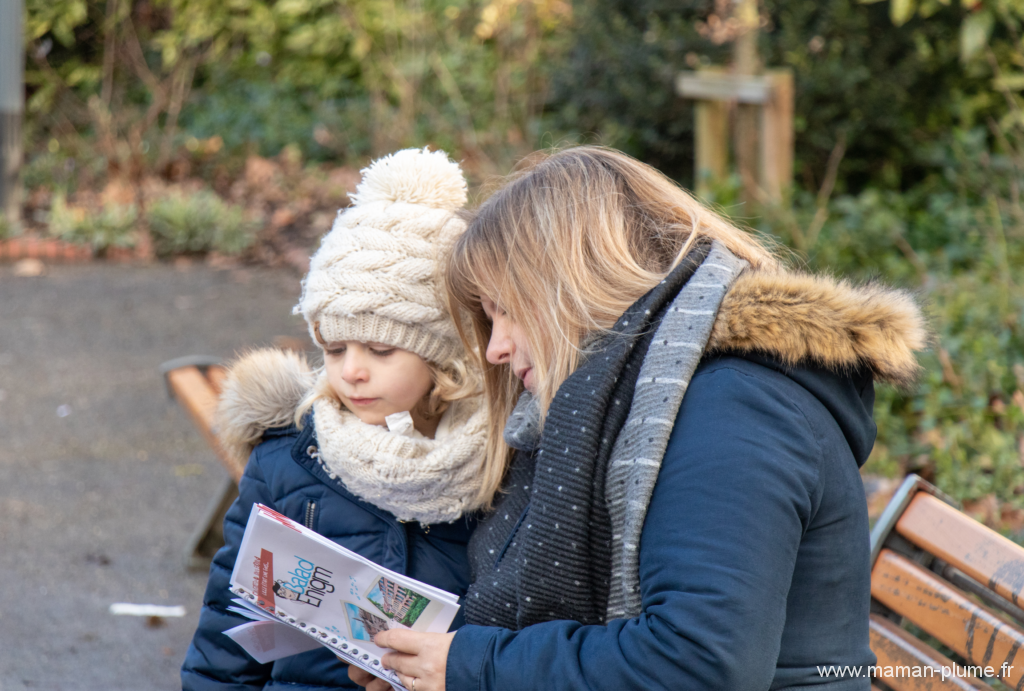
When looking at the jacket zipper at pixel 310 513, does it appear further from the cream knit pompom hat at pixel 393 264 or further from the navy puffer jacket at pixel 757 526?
the navy puffer jacket at pixel 757 526

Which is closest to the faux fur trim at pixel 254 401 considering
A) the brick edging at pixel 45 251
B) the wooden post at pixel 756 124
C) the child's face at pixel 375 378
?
the child's face at pixel 375 378

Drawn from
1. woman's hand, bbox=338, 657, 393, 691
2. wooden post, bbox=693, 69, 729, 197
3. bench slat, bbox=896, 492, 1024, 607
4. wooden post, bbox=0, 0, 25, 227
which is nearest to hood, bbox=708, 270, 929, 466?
bench slat, bbox=896, 492, 1024, 607

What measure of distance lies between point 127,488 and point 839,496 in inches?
146

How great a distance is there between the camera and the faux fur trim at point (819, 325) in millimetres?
1371

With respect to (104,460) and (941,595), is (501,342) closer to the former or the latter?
(941,595)

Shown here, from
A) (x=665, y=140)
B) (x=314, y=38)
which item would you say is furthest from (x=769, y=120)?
(x=314, y=38)

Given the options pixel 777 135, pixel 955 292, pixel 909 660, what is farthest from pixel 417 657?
pixel 777 135

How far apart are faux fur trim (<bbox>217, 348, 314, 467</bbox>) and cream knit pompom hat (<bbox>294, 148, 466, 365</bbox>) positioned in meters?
0.16

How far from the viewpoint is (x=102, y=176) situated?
28.2 feet

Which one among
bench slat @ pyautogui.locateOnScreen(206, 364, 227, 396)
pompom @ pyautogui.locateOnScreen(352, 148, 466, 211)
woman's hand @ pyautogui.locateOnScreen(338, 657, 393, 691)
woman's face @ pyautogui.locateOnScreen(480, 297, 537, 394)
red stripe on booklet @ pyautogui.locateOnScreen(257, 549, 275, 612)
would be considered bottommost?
bench slat @ pyautogui.locateOnScreen(206, 364, 227, 396)

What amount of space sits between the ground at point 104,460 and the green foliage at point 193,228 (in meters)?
0.30

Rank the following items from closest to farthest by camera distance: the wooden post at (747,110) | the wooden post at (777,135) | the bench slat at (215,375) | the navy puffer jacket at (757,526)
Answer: the navy puffer jacket at (757,526), the bench slat at (215,375), the wooden post at (777,135), the wooden post at (747,110)

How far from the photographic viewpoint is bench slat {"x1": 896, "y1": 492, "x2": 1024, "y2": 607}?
1.80 meters

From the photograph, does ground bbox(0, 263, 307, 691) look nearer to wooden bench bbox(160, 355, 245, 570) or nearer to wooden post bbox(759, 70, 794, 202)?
wooden bench bbox(160, 355, 245, 570)
